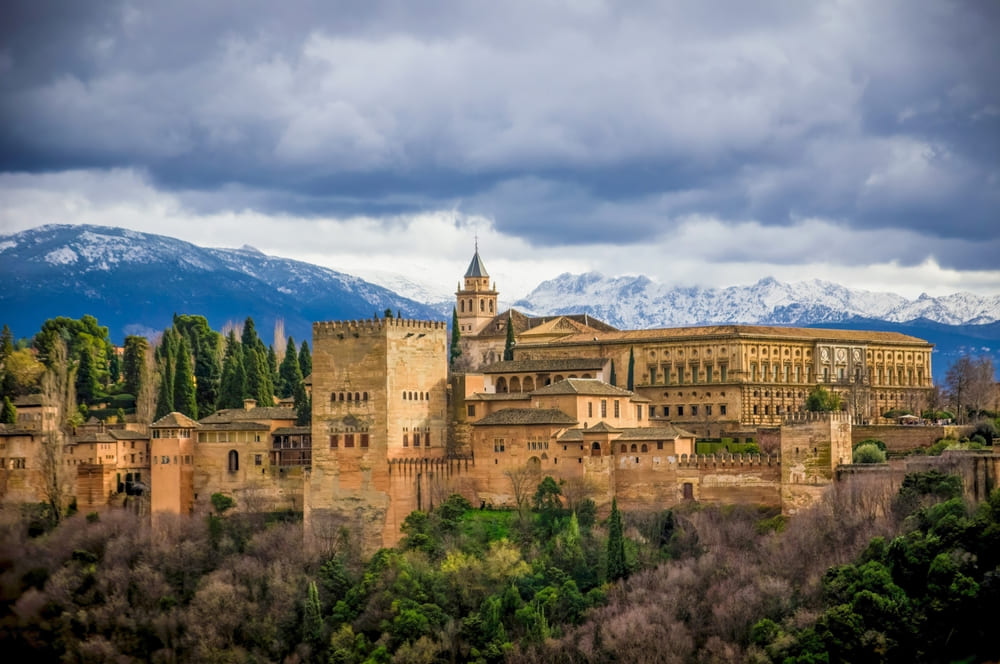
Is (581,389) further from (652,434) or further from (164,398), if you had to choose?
(164,398)

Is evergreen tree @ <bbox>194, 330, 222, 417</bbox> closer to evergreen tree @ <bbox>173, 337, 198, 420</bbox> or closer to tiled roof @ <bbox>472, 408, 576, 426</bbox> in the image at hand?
evergreen tree @ <bbox>173, 337, 198, 420</bbox>

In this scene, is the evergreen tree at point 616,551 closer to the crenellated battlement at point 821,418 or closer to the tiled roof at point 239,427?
the crenellated battlement at point 821,418

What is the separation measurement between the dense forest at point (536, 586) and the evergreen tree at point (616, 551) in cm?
5

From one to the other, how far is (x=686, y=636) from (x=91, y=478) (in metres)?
30.0

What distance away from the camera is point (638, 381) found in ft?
268

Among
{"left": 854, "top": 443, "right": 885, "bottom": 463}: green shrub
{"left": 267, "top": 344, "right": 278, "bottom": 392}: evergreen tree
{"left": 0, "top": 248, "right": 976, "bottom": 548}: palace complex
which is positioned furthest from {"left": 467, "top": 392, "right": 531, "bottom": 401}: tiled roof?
{"left": 267, "top": 344, "right": 278, "bottom": 392}: evergreen tree

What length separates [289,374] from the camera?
294 ft

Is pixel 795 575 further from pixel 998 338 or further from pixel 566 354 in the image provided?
pixel 998 338

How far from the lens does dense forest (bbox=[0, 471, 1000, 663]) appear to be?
51.0 metres

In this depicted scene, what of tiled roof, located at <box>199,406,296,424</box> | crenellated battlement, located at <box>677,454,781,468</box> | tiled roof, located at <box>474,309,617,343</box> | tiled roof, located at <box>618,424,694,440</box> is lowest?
crenellated battlement, located at <box>677,454,781,468</box>

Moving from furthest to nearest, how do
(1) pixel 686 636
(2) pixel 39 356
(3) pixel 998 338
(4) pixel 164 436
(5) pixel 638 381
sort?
(3) pixel 998 338, (2) pixel 39 356, (5) pixel 638 381, (4) pixel 164 436, (1) pixel 686 636

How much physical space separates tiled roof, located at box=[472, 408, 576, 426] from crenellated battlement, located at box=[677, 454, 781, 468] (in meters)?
5.00

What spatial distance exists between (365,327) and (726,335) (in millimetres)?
22139

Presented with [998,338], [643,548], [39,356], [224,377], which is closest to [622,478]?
[643,548]
